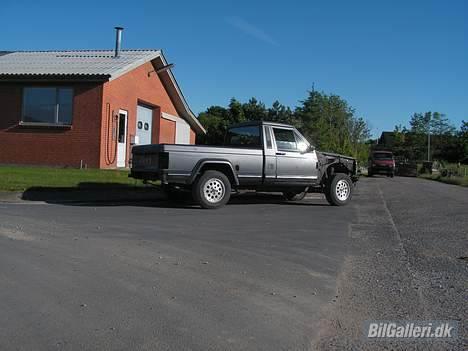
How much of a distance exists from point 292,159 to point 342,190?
1.74 meters

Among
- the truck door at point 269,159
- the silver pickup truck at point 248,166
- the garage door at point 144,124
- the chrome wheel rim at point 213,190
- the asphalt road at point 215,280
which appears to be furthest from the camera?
the garage door at point 144,124

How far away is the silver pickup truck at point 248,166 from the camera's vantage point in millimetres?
11695

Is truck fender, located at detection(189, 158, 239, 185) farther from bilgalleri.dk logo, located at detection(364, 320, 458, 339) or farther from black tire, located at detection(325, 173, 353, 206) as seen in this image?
Result: bilgalleri.dk logo, located at detection(364, 320, 458, 339)

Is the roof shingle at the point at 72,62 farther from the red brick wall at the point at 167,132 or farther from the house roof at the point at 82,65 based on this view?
the red brick wall at the point at 167,132

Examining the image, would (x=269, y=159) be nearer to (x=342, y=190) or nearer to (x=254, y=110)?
(x=342, y=190)

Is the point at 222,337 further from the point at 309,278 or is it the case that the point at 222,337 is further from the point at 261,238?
the point at 261,238

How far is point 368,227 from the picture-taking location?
9984 millimetres

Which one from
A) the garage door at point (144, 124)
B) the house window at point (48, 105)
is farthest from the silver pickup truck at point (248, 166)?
the garage door at point (144, 124)

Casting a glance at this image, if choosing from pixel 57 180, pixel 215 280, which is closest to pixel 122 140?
pixel 57 180

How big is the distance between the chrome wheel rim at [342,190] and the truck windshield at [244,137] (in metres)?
2.49

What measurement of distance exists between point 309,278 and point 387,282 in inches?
32.9

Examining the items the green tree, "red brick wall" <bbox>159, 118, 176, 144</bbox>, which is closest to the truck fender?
"red brick wall" <bbox>159, 118, 176, 144</bbox>

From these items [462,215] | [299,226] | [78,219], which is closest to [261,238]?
[299,226]

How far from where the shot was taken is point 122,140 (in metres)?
21.3
